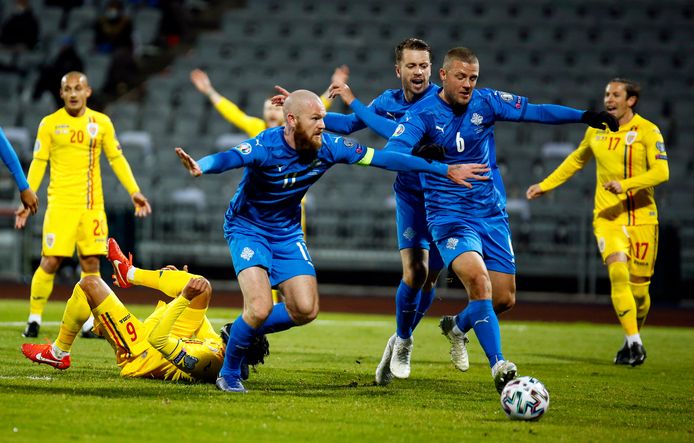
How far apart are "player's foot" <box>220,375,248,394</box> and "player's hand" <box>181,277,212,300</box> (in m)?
0.60

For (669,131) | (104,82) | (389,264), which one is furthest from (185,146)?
(669,131)

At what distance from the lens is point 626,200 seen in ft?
34.4

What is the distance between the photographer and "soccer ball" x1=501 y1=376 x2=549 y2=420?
20.6ft

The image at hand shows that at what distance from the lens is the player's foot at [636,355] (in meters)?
9.92

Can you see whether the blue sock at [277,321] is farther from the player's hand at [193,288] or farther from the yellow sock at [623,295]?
the yellow sock at [623,295]

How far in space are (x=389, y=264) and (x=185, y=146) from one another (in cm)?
504

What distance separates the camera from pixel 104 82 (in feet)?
73.9

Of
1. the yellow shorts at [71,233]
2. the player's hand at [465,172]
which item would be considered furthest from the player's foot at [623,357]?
the yellow shorts at [71,233]

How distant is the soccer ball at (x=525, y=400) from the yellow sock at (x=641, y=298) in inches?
182

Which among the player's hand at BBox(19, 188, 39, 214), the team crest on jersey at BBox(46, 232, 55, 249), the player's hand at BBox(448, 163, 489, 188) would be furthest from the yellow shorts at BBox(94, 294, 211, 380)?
the team crest on jersey at BBox(46, 232, 55, 249)

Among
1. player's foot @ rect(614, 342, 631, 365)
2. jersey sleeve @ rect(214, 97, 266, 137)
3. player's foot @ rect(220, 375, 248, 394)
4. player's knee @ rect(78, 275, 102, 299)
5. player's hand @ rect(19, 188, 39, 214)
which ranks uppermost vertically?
jersey sleeve @ rect(214, 97, 266, 137)

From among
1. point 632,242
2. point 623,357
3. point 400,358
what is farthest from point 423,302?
point 632,242

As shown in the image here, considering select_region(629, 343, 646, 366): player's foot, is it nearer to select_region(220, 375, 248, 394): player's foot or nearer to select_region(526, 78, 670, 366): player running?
select_region(526, 78, 670, 366): player running

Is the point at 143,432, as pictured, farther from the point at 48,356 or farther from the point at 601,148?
Answer: the point at 601,148
